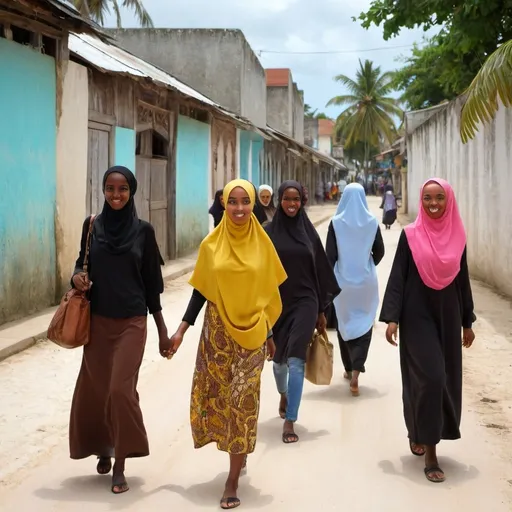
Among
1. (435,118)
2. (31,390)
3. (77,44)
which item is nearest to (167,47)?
(435,118)

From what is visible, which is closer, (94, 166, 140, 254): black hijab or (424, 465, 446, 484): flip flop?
(94, 166, 140, 254): black hijab

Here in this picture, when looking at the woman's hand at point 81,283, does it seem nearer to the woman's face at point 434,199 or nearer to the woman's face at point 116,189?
the woman's face at point 116,189

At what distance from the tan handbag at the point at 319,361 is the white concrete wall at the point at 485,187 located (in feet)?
19.5

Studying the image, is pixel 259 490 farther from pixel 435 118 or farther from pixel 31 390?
pixel 435 118

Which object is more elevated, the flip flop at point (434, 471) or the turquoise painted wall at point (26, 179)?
the turquoise painted wall at point (26, 179)

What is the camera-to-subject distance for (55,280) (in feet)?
29.5

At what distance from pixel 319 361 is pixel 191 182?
11.5 m

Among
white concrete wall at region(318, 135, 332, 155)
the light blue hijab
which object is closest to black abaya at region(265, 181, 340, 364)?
the light blue hijab

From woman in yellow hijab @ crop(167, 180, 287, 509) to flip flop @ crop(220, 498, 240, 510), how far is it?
0.12m

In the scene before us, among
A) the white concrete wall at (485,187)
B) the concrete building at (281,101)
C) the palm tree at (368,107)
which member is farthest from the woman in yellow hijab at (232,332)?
the palm tree at (368,107)

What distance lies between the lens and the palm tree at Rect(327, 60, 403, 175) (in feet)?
173

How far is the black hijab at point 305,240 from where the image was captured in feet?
16.3

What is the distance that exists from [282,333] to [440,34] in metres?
12.3

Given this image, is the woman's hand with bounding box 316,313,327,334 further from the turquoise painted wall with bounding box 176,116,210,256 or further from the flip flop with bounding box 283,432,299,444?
the turquoise painted wall with bounding box 176,116,210,256
